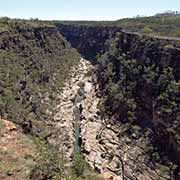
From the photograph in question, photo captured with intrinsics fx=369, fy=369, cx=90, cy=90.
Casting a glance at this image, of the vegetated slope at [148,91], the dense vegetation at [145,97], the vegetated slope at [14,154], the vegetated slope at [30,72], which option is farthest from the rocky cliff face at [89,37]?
the vegetated slope at [14,154]

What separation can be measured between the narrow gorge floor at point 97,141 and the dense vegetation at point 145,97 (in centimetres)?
185

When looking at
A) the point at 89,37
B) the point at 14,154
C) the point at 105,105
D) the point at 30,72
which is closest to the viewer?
the point at 14,154

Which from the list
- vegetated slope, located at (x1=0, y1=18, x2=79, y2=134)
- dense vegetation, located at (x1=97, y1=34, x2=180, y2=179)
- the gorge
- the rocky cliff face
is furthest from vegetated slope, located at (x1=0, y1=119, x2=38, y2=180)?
the rocky cliff face

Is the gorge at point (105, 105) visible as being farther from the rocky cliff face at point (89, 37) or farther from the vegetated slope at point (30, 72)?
the rocky cliff face at point (89, 37)

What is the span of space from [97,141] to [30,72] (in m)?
21.3

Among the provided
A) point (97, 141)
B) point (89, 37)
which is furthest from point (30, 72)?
point (89, 37)

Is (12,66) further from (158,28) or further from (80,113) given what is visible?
(158,28)

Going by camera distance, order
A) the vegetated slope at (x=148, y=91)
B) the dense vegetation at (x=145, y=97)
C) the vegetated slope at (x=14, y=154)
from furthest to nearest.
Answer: the dense vegetation at (x=145, y=97)
the vegetated slope at (x=148, y=91)
the vegetated slope at (x=14, y=154)

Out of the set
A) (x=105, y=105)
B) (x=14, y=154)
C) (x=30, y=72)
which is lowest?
(x=105, y=105)

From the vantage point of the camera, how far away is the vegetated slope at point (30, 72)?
46594 mm

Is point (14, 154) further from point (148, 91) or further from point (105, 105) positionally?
point (105, 105)

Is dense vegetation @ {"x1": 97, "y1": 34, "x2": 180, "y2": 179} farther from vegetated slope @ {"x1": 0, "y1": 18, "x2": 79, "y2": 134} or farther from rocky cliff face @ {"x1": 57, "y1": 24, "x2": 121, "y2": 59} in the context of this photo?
rocky cliff face @ {"x1": 57, "y1": 24, "x2": 121, "y2": 59}

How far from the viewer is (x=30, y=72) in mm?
62875

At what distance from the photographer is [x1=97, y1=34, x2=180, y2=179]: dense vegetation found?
42125 mm
